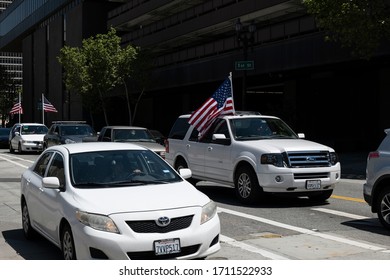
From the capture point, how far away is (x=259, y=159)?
436 inches

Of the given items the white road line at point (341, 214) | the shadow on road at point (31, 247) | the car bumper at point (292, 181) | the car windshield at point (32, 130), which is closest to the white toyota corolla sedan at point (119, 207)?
the shadow on road at point (31, 247)

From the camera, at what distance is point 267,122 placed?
41.4 ft

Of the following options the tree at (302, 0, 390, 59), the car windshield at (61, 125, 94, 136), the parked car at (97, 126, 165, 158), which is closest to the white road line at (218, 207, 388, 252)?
the parked car at (97, 126, 165, 158)

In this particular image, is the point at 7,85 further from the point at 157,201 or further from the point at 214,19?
the point at 157,201

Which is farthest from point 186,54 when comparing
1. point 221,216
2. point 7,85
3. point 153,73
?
point 7,85

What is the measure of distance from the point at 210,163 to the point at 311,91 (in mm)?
24133

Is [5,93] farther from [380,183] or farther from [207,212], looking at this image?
[207,212]

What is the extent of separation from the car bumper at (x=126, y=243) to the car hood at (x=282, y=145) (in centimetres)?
535

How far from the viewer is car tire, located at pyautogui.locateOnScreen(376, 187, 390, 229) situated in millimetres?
8609

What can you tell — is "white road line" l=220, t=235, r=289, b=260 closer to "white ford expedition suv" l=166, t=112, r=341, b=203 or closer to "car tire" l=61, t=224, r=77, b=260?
"car tire" l=61, t=224, r=77, b=260

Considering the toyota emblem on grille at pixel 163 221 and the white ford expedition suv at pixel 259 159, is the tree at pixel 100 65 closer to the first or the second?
Answer: the white ford expedition suv at pixel 259 159

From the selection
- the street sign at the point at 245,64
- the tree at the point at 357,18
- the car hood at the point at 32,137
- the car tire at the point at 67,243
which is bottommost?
the car tire at the point at 67,243

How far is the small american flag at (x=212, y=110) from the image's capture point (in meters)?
13.3

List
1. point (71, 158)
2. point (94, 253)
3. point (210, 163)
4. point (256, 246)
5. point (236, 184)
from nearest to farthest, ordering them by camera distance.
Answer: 1. point (94, 253)
2. point (71, 158)
3. point (256, 246)
4. point (236, 184)
5. point (210, 163)
